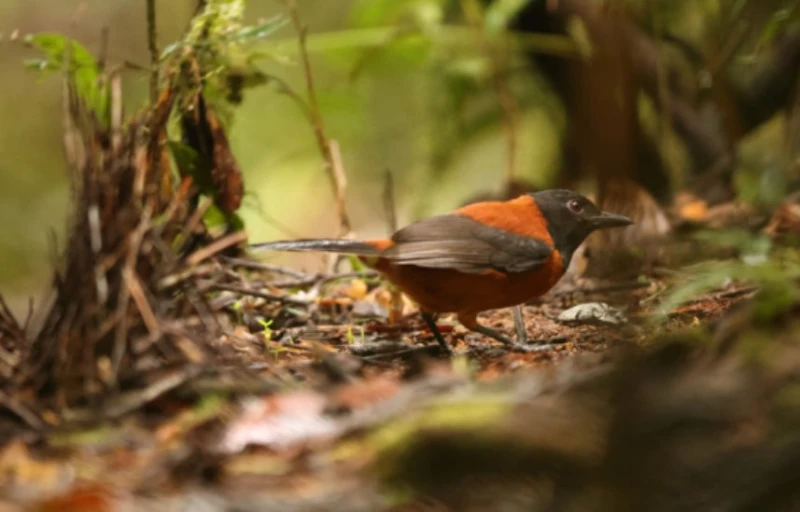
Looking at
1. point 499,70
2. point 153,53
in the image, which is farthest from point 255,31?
point 499,70

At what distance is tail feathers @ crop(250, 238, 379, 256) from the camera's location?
12.3 feet

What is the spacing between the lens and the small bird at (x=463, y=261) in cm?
393

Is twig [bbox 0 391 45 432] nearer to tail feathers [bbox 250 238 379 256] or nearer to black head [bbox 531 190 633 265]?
tail feathers [bbox 250 238 379 256]

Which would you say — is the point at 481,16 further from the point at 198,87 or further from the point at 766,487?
the point at 766,487

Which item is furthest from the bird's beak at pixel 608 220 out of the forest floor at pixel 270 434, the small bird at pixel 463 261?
the forest floor at pixel 270 434

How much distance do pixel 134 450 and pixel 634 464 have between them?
50.6 inches

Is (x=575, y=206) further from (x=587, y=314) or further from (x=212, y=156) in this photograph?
(x=212, y=156)

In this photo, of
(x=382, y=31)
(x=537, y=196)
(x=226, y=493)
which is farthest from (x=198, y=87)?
(x=382, y=31)

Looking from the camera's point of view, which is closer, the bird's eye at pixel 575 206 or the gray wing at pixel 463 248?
the gray wing at pixel 463 248

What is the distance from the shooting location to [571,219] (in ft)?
14.6

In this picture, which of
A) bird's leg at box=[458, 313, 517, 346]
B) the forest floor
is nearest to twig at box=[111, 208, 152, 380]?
the forest floor

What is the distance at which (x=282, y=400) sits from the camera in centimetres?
243

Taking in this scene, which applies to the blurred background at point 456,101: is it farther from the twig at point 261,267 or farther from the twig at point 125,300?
the twig at point 125,300

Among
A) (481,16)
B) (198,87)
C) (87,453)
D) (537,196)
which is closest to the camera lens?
(87,453)
